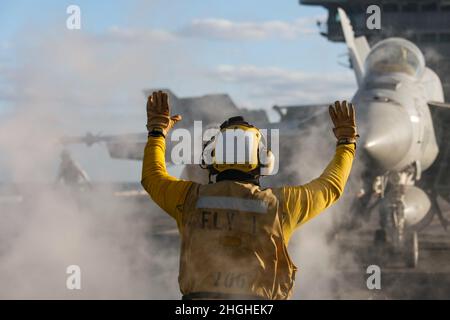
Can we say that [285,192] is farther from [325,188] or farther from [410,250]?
[410,250]

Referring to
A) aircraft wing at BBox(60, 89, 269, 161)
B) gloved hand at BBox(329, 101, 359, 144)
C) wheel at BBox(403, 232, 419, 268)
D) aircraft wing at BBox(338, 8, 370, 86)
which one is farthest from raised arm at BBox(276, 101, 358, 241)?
aircraft wing at BBox(60, 89, 269, 161)

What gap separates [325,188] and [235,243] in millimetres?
519

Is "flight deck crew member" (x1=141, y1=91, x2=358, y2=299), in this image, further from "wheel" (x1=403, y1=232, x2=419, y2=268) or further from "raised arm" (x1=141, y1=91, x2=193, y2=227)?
"wheel" (x1=403, y1=232, x2=419, y2=268)

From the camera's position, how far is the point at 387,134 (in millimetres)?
11906

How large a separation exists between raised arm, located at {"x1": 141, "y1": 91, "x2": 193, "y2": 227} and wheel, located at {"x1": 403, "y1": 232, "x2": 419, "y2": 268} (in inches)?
412

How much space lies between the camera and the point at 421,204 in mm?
14500

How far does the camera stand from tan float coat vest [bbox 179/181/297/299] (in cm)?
360

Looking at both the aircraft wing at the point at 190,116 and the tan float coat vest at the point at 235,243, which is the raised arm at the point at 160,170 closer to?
the tan float coat vest at the point at 235,243

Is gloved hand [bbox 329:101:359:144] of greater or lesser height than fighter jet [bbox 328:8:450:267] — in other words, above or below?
below

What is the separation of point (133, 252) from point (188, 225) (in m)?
12.5

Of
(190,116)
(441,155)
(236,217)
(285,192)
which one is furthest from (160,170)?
(190,116)

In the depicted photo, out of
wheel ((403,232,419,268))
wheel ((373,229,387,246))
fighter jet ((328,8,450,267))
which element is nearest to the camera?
fighter jet ((328,8,450,267))

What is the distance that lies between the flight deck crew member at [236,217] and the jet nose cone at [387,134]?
791cm

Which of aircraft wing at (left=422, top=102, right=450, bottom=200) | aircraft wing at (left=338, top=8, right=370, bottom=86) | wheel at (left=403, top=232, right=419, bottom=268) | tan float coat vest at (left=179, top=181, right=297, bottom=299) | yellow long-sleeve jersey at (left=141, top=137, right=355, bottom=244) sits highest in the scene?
aircraft wing at (left=338, top=8, right=370, bottom=86)
